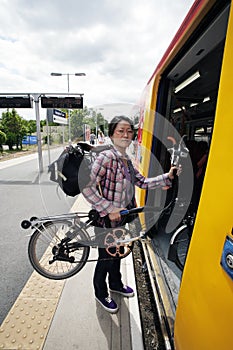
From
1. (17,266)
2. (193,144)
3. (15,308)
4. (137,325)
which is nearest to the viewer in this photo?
(137,325)

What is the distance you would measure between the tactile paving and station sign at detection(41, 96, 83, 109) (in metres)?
6.44

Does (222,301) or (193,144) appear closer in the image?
(222,301)

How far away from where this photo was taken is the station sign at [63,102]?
24.3 ft

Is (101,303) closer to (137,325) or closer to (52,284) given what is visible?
(137,325)

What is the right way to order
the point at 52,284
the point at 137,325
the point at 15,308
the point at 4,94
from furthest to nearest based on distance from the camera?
the point at 4,94 → the point at 52,284 → the point at 15,308 → the point at 137,325

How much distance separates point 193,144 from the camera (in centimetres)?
278

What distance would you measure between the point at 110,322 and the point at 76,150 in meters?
1.59

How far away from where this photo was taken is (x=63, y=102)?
7422mm

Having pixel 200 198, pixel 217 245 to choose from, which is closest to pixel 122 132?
pixel 200 198

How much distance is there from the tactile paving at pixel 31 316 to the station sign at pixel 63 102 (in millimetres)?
6440

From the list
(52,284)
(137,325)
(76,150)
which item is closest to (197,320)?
(137,325)

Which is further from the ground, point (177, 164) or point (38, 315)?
point (177, 164)

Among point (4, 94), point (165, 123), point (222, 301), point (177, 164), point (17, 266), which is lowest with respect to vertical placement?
point (17, 266)

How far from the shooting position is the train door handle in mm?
844
